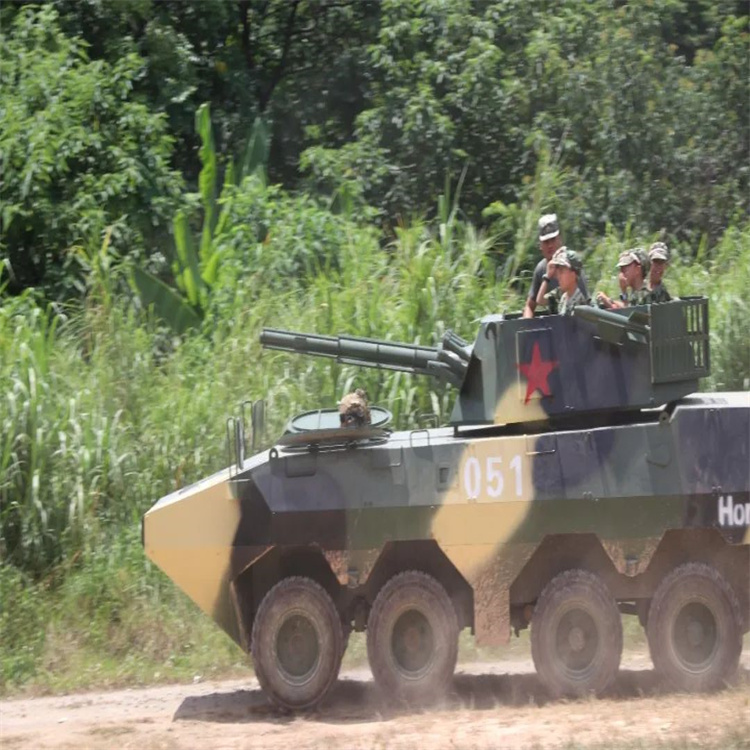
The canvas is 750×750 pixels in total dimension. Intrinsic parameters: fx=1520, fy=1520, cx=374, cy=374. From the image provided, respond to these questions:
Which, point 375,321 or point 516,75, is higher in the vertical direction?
point 516,75

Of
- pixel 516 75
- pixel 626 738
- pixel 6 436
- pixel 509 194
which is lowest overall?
pixel 626 738

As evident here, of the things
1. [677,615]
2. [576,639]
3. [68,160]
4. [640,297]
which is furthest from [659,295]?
[68,160]

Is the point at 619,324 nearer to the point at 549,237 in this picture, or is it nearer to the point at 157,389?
the point at 549,237

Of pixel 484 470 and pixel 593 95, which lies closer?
pixel 484 470

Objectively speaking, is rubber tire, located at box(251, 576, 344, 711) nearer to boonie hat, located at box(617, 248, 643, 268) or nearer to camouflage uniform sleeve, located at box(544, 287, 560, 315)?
camouflage uniform sleeve, located at box(544, 287, 560, 315)

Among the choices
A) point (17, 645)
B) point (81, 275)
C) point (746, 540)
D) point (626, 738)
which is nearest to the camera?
point (626, 738)

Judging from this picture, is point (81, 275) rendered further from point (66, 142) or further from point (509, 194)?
point (509, 194)

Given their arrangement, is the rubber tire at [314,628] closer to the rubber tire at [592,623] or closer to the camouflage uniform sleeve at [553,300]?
the rubber tire at [592,623]

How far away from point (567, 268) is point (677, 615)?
7.24 ft

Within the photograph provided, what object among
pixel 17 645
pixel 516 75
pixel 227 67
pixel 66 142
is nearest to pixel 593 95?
pixel 516 75

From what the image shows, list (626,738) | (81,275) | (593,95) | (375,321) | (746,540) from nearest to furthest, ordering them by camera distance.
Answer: (626,738) < (746,540) < (375,321) < (81,275) < (593,95)

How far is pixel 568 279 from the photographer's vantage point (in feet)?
30.8

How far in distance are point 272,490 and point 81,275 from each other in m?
6.11

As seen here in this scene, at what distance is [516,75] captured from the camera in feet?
55.2
